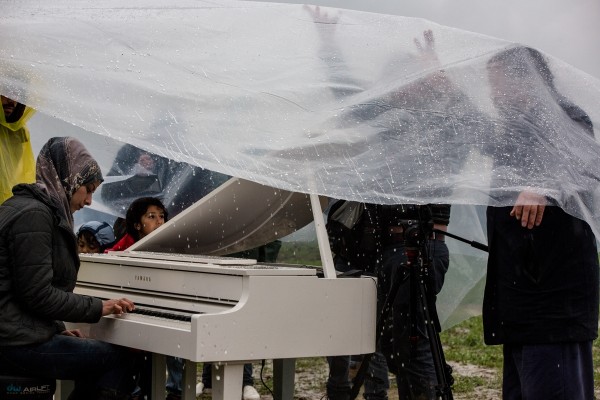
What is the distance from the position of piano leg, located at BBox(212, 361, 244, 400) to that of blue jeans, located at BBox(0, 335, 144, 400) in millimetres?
619

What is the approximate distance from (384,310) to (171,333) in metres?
0.97

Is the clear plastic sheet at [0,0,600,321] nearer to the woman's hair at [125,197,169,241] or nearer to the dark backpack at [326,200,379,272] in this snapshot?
the dark backpack at [326,200,379,272]

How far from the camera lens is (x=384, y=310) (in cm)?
449

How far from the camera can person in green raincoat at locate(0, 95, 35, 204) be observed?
4.71 metres

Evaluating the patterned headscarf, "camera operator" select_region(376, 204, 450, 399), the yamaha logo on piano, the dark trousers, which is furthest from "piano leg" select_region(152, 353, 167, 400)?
the dark trousers

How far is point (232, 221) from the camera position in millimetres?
5156

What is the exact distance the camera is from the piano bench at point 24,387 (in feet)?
13.8

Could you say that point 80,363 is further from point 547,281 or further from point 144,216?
point 547,281

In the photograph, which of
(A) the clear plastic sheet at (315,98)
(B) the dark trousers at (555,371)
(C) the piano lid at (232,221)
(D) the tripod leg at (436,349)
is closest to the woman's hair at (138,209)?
(C) the piano lid at (232,221)

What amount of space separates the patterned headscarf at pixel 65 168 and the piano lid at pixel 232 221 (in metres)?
0.58

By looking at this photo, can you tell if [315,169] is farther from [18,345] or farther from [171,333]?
[18,345]

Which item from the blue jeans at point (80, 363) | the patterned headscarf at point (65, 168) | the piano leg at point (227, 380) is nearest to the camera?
the piano leg at point (227, 380)

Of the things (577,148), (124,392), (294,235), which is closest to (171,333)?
(124,392)

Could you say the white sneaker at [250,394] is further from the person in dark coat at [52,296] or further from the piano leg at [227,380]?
the piano leg at [227,380]
